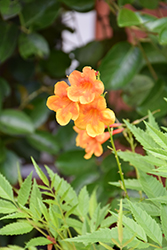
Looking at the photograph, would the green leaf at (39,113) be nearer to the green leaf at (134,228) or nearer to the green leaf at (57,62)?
the green leaf at (57,62)

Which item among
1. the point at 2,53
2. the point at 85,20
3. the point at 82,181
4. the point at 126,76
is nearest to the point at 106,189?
the point at 82,181

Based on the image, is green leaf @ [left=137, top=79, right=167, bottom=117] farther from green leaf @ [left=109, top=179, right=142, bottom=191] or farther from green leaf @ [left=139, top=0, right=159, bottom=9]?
green leaf @ [left=109, top=179, right=142, bottom=191]

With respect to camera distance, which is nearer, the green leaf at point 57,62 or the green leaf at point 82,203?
the green leaf at point 82,203

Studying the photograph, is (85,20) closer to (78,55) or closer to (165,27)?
(78,55)

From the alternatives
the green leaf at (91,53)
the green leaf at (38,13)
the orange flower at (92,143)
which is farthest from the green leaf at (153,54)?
the orange flower at (92,143)

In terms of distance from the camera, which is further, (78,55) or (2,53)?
(78,55)

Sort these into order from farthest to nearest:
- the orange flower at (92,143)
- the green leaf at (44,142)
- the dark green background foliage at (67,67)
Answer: the green leaf at (44,142)
the dark green background foliage at (67,67)
the orange flower at (92,143)

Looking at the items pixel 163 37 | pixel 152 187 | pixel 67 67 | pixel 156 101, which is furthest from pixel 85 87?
pixel 67 67
